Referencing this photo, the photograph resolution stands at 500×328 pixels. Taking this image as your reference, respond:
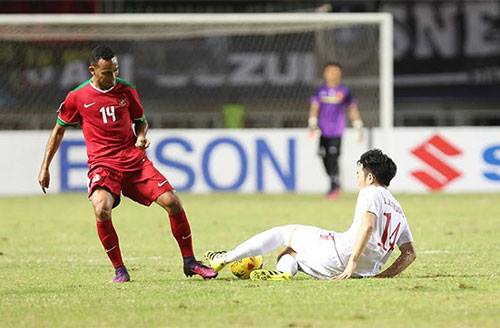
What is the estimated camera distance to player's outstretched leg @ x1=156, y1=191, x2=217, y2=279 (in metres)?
10.8

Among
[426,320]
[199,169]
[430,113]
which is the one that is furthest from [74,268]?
[430,113]

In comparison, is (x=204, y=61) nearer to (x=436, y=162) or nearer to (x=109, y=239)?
(x=436, y=162)

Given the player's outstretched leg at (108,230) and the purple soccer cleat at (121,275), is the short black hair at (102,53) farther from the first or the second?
the purple soccer cleat at (121,275)

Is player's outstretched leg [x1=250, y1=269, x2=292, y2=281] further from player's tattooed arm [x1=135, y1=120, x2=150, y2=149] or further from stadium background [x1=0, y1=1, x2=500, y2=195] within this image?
stadium background [x1=0, y1=1, x2=500, y2=195]

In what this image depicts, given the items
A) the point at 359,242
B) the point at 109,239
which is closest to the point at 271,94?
the point at 109,239

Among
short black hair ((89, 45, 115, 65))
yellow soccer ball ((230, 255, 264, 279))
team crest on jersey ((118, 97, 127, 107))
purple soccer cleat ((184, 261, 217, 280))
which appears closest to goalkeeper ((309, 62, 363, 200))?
team crest on jersey ((118, 97, 127, 107))

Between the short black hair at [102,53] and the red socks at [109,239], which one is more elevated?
the short black hair at [102,53]

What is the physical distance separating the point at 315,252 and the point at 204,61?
1656 cm

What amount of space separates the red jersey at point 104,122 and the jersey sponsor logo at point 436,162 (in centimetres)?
1302

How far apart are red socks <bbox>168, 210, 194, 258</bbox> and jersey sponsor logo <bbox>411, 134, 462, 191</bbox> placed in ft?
42.8

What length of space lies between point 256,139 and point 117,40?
400 cm

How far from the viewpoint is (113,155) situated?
431 inches

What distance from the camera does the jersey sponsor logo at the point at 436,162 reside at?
2350 cm

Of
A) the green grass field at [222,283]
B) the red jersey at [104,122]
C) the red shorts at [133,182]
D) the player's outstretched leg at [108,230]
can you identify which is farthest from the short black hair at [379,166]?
the player's outstretched leg at [108,230]
